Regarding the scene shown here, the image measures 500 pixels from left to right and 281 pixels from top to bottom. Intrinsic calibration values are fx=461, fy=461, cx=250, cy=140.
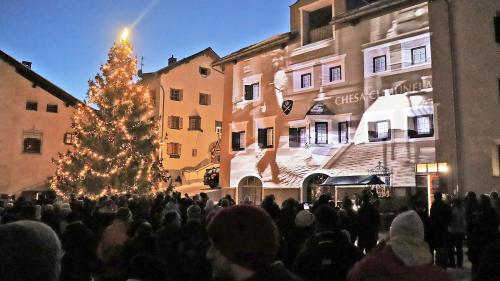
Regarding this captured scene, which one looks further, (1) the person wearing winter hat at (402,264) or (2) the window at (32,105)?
(2) the window at (32,105)

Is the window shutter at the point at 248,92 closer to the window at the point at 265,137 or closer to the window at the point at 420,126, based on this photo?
the window at the point at 265,137

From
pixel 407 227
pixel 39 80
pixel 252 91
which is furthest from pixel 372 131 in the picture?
pixel 39 80

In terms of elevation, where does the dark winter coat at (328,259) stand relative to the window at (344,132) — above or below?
below

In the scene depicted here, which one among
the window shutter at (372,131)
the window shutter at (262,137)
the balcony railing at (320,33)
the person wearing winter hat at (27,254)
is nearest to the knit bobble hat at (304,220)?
the person wearing winter hat at (27,254)

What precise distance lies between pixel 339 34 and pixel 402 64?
186 inches

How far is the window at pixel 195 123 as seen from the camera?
42.8m

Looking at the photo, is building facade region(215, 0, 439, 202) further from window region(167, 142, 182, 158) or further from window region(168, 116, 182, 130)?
window region(168, 116, 182, 130)

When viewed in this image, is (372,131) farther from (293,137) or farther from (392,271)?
(392,271)

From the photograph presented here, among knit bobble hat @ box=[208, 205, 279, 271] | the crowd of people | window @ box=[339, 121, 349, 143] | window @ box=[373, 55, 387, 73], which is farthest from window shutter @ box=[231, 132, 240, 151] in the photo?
knit bobble hat @ box=[208, 205, 279, 271]

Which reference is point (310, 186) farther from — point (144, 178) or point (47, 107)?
point (47, 107)

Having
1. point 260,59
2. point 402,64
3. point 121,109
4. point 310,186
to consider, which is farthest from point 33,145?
point 402,64

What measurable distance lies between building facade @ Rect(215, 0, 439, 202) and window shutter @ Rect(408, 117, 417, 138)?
0.05 meters

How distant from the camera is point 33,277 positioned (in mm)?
1969

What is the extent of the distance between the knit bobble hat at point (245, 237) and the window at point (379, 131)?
73.3 ft
